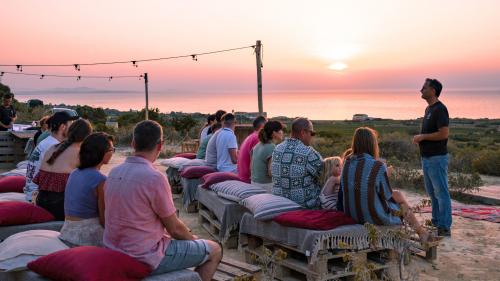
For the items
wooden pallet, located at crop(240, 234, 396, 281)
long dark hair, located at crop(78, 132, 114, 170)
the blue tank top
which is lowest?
wooden pallet, located at crop(240, 234, 396, 281)

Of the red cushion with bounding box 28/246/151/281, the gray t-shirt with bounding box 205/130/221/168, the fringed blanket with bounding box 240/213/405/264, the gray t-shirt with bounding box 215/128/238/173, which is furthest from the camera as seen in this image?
the gray t-shirt with bounding box 205/130/221/168

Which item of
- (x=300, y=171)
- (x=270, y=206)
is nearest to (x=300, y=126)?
(x=300, y=171)

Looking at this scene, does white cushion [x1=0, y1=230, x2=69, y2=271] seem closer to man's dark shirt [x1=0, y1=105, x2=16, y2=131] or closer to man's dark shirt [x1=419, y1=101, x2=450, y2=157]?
man's dark shirt [x1=419, y1=101, x2=450, y2=157]

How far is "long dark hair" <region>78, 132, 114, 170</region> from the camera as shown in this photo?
4145mm

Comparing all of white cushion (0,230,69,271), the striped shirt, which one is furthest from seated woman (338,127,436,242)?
white cushion (0,230,69,271)

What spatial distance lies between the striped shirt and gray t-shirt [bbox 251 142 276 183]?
65.4 inches

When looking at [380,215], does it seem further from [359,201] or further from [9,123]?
[9,123]

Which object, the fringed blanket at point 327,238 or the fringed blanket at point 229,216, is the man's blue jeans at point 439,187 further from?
the fringed blanket at point 229,216

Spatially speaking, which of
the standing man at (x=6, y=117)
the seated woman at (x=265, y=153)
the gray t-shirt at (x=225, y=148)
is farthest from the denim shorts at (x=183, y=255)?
the standing man at (x=6, y=117)

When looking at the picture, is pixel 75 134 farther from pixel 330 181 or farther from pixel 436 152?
pixel 436 152

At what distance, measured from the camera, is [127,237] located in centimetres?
352

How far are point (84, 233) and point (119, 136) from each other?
17.3 meters

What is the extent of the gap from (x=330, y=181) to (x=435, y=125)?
77.6 inches

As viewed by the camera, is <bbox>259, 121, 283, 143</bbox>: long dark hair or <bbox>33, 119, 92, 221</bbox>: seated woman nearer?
<bbox>33, 119, 92, 221</bbox>: seated woman
